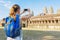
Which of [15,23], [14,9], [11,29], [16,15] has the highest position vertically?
[14,9]

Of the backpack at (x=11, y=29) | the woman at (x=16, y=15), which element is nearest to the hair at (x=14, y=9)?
the woman at (x=16, y=15)

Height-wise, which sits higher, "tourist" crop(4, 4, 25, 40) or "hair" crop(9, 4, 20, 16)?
"hair" crop(9, 4, 20, 16)

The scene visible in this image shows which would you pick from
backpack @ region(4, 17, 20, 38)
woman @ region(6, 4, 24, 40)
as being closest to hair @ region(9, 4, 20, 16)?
woman @ region(6, 4, 24, 40)

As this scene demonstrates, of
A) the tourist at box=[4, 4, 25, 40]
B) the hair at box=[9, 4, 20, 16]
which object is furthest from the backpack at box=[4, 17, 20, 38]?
the hair at box=[9, 4, 20, 16]

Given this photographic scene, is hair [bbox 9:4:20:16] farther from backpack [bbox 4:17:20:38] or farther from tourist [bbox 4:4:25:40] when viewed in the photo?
backpack [bbox 4:17:20:38]

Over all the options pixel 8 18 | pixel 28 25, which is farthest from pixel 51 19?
pixel 8 18

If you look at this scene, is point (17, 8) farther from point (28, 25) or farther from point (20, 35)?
point (28, 25)

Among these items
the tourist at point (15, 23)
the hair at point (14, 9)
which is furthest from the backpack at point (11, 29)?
the hair at point (14, 9)

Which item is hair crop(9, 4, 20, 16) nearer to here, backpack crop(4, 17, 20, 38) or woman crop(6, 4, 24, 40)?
woman crop(6, 4, 24, 40)

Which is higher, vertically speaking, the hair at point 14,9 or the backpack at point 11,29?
the hair at point 14,9

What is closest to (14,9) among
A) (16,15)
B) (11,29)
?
(16,15)

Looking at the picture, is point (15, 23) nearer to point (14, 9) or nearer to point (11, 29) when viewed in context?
point (11, 29)

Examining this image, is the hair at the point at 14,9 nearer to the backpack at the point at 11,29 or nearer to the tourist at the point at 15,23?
the tourist at the point at 15,23

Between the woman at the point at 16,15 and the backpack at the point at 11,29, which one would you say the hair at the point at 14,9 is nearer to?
the woman at the point at 16,15
